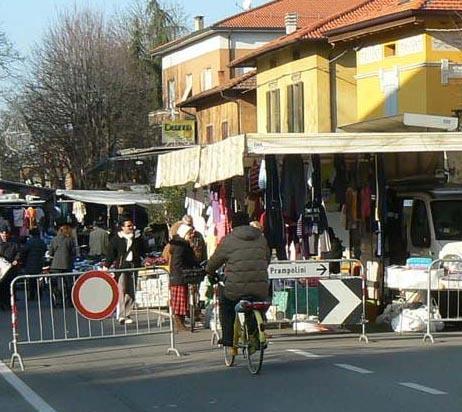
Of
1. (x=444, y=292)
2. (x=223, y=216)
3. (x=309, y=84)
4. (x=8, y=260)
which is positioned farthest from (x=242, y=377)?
(x=309, y=84)

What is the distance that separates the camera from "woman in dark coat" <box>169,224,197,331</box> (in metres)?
18.1

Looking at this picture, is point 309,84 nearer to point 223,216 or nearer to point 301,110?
point 301,110

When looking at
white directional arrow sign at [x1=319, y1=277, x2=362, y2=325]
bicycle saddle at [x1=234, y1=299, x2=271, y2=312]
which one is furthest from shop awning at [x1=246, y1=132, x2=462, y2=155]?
bicycle saddle at [x1=234, y1=299, x2=271, y2=312]

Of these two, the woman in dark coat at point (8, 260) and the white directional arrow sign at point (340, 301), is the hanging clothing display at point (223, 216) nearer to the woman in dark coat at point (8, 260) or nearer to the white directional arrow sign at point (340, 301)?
the white directional arrow sign at point (340, 301)

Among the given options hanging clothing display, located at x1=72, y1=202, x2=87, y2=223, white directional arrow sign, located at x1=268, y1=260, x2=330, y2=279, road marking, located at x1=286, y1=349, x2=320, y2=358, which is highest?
hanging clothing display, located at x1=72, y1=202, x2=87, y2=223

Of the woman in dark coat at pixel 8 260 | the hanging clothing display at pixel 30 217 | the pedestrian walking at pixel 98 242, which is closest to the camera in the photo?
the woman in dark coat at pixel 8 260

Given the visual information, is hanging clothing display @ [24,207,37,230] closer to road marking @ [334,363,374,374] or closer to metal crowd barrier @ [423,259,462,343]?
metal crowd barrier @ [423,259,462,343]

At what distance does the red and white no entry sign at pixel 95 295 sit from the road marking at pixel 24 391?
1295 mm

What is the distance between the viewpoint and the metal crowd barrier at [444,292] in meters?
16.6

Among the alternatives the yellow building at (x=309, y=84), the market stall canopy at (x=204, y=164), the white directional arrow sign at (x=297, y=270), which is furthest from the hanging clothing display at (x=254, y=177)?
the yellow building at (x=309, y=84)

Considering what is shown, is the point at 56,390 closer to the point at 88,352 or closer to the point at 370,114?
the point at 88,352

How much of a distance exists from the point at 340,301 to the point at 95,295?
3.67 m

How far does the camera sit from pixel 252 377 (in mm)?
12805

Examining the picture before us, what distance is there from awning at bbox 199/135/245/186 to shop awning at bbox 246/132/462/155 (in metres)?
0.20
